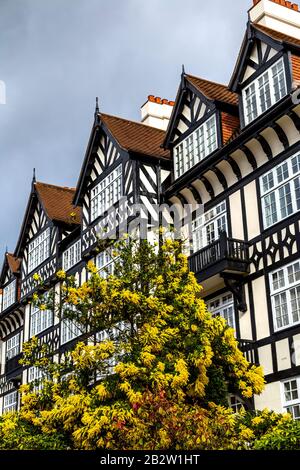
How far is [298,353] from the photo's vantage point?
21.1 meters

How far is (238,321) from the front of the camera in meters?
23.8

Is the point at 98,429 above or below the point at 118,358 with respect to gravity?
below

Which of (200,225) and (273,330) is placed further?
(200,225)

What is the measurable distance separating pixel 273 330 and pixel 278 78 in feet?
27.4

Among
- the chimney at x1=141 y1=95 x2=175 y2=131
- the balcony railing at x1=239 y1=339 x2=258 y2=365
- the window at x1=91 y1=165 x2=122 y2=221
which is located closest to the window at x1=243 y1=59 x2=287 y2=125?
the window at x1=91 y1=165 x2=122 y2=221

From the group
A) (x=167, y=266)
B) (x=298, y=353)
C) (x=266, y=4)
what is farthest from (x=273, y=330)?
(x=266, y=4)

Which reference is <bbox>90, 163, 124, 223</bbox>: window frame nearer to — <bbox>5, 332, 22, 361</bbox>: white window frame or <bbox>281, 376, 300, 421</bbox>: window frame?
<bbox>281, 376, 300, 421</bbox>: window frame

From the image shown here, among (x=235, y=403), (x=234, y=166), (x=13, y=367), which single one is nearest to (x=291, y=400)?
(x=235, y=403)

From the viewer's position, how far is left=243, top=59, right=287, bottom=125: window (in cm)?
2391

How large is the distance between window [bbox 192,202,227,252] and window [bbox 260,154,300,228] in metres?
2.28
